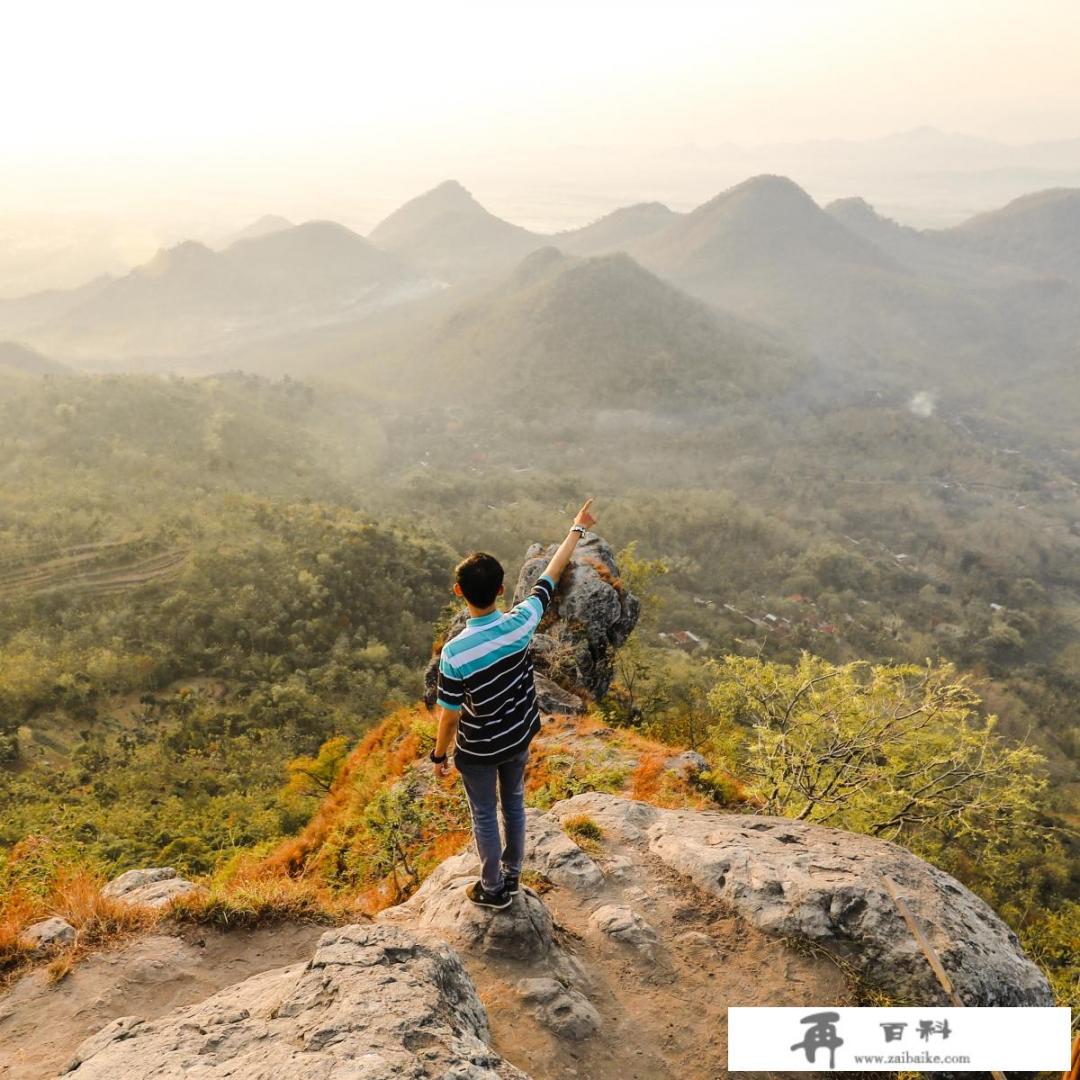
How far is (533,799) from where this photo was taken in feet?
40.5

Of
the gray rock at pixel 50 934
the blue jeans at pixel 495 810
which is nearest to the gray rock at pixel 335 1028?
the blue jeans at pixel 495 810

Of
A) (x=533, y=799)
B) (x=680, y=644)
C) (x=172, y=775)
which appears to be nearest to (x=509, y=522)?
(x=680, y=644)

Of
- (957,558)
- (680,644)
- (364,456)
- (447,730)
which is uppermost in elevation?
(447,730)

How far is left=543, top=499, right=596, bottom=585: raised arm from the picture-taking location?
575cm

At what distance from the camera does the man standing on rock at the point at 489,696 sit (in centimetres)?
488

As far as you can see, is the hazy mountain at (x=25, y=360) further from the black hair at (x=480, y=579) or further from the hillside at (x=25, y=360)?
the black hair at (x=480, y=579)

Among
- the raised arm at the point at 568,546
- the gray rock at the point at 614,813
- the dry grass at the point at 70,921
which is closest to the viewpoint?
the raised arm at the point at 568,546

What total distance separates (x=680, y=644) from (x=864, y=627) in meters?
26.6

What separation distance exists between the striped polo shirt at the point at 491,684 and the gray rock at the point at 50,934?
183 inches

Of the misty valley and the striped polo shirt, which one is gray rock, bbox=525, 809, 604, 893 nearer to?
the misty valley

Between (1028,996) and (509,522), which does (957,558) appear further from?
(1028,996)

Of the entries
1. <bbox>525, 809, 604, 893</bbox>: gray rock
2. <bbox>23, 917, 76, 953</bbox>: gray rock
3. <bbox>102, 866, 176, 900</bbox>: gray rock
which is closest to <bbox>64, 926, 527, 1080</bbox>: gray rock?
<bbox>23, 917, 76, 953</bbox>: gray rock

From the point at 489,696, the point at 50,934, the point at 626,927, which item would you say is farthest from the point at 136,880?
the point at 489,696

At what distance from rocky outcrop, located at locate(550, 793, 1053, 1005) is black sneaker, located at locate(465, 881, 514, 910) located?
3011 mm
